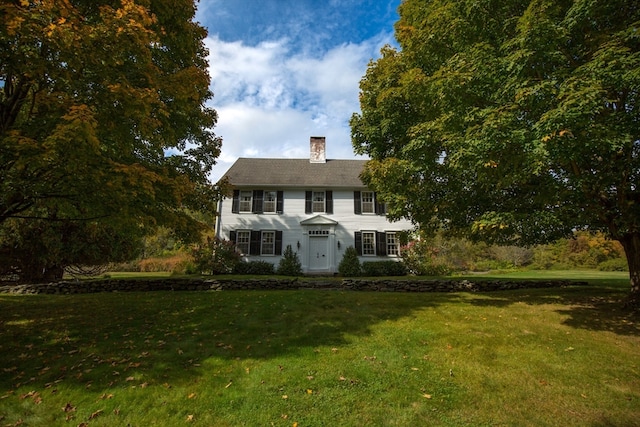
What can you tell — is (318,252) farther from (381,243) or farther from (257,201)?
(257,201)

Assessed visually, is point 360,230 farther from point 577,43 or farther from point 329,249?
point 577,43

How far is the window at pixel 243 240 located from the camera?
18281 mm

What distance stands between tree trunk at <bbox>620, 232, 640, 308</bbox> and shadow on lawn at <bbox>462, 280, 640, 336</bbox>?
267 mm

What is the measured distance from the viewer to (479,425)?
3.37 metres

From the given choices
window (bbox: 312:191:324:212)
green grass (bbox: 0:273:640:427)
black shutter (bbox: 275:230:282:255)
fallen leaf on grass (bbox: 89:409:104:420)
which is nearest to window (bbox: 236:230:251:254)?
black shutter (bbox: 275:230:282:255)

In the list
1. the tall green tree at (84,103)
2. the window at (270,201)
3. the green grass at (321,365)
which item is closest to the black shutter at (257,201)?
the window at (270,201)

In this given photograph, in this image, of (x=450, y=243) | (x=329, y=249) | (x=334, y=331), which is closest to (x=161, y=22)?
(x=334, y=331)

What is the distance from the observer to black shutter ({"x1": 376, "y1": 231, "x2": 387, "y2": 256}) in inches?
719

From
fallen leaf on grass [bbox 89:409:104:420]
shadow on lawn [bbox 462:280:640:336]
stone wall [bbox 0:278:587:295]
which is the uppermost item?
stone wall [bbox 0:278:587:295]

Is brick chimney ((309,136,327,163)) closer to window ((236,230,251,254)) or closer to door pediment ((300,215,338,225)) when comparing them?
door pediment ((300,215,338,225))

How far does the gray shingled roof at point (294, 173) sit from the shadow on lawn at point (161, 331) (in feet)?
32.9

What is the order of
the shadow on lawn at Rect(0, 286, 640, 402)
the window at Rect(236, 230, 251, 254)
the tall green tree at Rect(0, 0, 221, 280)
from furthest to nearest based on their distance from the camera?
the window at Rect(236, 230, 251, 254), the shadow on lawn at Rect(0, 286, 640, 402), the tall green tree at Rect(0, 0, 221, 280)

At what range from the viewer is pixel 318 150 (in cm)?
2205

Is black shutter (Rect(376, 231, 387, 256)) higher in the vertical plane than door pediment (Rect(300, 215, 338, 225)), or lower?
lower
